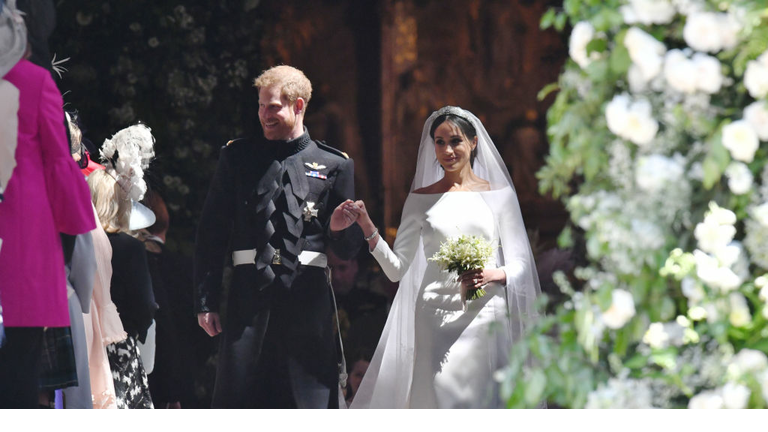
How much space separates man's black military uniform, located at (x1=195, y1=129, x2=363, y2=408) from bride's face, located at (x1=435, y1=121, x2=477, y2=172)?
1.78 ft

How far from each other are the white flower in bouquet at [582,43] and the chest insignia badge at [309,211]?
221 cm

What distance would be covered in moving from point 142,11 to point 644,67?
3630 mm

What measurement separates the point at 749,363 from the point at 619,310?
1.22 feet

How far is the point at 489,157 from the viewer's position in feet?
16.7

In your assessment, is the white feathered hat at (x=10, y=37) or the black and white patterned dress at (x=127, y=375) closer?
the white feathered hat at (x=10, y=37)

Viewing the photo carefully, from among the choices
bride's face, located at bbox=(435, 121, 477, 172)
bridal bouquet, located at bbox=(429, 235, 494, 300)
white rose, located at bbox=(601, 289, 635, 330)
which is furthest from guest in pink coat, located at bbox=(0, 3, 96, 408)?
white rose, located at bbox=(601, 289, 635, 330)

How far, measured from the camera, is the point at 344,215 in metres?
4.71

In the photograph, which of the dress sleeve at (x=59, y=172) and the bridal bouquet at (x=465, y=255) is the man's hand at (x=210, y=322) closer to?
the dress sleeve at (x=59, y=172)

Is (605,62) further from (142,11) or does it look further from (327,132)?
(142,11)

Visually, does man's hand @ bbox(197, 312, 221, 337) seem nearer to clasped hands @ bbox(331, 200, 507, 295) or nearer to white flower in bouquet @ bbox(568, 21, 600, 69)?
clasped hands @ bbox(331, 200, 507, 295)

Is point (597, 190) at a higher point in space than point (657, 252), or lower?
higher

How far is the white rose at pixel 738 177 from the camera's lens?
8.76 feet

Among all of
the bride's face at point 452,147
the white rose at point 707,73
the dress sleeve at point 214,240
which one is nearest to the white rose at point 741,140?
the white rose at point 707,73

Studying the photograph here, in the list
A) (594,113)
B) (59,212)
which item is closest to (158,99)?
(59,212)
